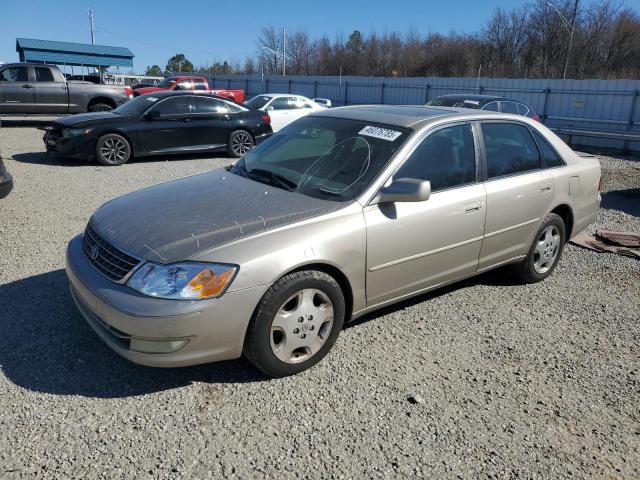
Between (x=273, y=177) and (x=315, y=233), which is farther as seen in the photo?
(x=273, y=177)

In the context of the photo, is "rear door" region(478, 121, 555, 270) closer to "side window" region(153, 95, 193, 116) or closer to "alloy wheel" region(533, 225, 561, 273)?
"alloy wheel" region(533, 225, 561, 273)

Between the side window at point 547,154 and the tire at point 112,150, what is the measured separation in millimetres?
8183

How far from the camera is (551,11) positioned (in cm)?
4709

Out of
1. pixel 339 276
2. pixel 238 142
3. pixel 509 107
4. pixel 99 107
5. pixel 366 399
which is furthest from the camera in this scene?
pixel 99 107

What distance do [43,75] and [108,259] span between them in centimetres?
1564

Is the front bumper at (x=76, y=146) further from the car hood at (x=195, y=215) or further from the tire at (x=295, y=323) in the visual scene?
the tire at (x=295, y=323)

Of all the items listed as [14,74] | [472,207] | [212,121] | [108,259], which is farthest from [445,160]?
[14,74]

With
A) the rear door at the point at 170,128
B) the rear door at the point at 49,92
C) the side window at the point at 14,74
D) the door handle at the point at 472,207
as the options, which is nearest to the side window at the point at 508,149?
the door handle at the point at 472,207

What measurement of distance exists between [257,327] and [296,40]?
7330 centimetres

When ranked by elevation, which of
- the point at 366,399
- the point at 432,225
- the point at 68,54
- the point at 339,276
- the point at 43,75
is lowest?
the point at 366,399

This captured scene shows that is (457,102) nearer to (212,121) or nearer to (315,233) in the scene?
(212,121)

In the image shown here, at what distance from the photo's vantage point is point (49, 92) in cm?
1603

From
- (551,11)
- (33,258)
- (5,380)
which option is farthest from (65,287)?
(551,11)

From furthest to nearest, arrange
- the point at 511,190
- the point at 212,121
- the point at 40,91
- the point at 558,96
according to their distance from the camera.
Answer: the point at 558,96, the point at 40,91, the point at 212,121, the point at 511,190
